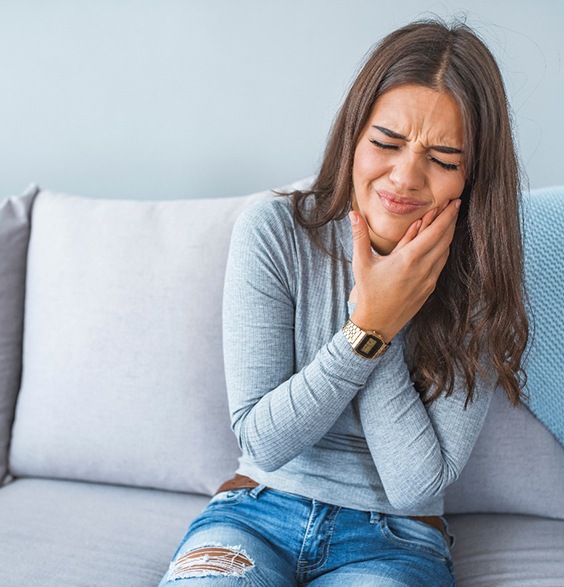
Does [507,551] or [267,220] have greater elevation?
[267,220]

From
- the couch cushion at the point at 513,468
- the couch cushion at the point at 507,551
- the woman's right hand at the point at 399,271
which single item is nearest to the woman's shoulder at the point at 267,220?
the woman's right hand at the point at 399,271

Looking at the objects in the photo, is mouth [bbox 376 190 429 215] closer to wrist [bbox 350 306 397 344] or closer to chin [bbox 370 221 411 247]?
chin [bbox 370 221 411 247]

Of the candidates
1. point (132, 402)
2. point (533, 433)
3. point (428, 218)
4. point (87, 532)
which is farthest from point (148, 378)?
point (533, 433)

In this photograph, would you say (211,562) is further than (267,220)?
No

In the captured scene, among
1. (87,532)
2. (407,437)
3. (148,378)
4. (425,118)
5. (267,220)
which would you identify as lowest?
(87,532)

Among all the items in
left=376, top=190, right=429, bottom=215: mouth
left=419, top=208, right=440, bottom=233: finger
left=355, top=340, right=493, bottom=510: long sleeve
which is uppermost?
left=376, top=190, right=429, bottom=215: mouth

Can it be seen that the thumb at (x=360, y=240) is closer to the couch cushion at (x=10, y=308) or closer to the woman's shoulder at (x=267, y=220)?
the woman's shoulder at (x=267, y=220)

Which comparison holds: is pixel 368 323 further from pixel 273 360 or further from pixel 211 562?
pixel 211 562

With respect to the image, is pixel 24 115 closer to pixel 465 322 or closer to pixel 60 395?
pixel 60 395

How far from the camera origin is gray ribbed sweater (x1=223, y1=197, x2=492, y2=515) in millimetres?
1083

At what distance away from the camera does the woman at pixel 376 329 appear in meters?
1.08

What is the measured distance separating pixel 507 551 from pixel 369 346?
519 mm

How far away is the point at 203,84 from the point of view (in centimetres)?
179

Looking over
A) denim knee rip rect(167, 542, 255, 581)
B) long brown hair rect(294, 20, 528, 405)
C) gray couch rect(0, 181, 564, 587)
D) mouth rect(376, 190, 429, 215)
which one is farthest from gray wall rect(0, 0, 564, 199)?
denim knee rip rect(167, 542, 255, 581)
